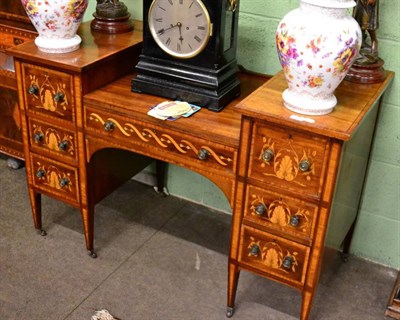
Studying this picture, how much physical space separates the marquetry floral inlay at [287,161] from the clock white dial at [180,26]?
43 cm

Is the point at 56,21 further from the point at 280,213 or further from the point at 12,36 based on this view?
the point at 280,213

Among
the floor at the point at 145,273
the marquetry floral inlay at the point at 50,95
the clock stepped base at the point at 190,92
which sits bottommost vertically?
the floor at the point at 145,273

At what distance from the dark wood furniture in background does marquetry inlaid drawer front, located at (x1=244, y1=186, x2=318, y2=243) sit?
1.28 meters

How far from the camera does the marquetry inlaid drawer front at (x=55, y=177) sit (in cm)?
230

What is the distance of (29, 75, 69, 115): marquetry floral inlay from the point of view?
2.12 meters

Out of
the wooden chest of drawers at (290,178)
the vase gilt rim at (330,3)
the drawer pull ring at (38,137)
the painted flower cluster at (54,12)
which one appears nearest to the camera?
the vase gilt rim at (330,3)

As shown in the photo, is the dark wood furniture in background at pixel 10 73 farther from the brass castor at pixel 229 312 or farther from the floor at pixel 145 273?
the brass castor at pixel 229 312

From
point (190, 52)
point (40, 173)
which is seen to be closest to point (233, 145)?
point (190, 52)

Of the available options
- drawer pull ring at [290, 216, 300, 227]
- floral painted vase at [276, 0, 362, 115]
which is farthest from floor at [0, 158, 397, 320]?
floral painted vase at [276, 0, 362, 115]

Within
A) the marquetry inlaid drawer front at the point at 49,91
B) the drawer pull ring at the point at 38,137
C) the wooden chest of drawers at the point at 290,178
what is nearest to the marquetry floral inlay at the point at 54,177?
the drawer pull ring at the point at 38,137

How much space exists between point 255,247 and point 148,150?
0.49 meters

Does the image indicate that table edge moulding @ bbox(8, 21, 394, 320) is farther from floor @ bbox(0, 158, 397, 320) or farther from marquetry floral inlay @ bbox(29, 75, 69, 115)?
floor @ bbox(0, 158, 397, 320)

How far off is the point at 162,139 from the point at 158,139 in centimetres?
2

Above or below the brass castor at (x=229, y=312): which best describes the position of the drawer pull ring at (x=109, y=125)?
above
